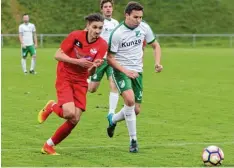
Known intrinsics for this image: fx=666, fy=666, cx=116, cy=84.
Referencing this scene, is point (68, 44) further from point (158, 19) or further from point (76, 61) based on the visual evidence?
point (158, 19)

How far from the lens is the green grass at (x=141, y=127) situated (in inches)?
350

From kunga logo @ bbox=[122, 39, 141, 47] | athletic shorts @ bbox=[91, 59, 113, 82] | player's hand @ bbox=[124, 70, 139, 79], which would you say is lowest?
athletic shorts @ bbox=[91, 59, 113, 82]

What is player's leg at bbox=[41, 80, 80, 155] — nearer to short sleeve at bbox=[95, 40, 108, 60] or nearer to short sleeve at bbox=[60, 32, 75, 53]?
short sleeve at bbox=[60, 32, 75, 53]

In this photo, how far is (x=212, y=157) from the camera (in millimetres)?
8367

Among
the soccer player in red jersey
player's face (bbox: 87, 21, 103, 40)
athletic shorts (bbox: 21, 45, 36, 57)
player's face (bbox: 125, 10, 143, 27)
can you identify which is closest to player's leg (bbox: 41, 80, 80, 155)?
the soccer player in red jersey

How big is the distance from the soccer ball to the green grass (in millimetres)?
141

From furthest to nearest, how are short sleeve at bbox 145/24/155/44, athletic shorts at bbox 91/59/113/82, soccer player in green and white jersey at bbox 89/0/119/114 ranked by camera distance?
athletic shorts at bbox 91/59/113/82
soccer player in green and white jersey at bbox 89/0/119/114
short sleeve at bbox 145/24/155/44

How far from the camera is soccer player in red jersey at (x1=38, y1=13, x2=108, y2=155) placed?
915 centimetres

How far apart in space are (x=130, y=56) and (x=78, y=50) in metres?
1.11

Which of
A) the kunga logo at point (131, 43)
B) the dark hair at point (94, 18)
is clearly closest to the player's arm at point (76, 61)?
the dark hair at point (94, 18)

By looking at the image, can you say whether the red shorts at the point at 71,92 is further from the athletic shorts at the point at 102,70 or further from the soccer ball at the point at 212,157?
the athletic shorts at the point at 102,70

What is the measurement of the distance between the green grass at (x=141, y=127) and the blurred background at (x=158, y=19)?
2942cm

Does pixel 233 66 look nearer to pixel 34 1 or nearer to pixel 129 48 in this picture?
pixel 129 48

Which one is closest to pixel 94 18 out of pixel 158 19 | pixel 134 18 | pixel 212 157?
pixel 134 18
